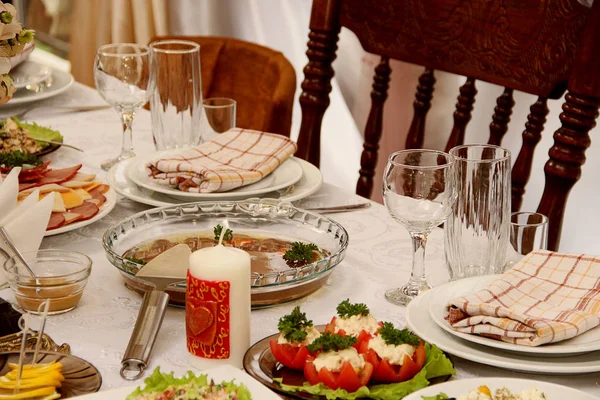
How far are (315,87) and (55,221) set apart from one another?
70 cm

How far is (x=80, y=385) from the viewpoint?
0.76 metres

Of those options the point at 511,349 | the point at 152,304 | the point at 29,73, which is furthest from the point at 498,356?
the point at 29,73

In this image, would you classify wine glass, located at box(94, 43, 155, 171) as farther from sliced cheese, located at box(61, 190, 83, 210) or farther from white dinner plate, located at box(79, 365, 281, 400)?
white dinner plate, located at box(79, 365, 281, 400)

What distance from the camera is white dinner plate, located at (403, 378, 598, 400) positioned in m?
0.72

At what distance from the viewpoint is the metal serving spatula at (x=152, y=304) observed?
83 cm

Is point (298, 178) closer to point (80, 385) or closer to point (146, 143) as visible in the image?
point (146, 143)

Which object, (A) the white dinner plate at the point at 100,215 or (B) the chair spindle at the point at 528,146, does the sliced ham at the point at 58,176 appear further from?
(B) the chair spindle at the point at 528,146

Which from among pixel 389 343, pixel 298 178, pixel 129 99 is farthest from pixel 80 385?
pixel 129 99

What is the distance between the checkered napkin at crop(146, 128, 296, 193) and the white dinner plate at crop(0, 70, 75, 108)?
0.58 meters

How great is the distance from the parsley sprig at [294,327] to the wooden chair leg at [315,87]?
95cm

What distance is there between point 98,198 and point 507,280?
0.59 metres

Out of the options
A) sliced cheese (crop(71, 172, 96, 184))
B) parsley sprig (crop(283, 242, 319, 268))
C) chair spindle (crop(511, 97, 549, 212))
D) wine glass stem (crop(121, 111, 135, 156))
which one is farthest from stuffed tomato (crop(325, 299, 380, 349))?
wine glass stem (crop(121, 111, 135, 156))

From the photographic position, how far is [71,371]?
781 mm

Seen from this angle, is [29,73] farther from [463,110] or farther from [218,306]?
[218,306]
